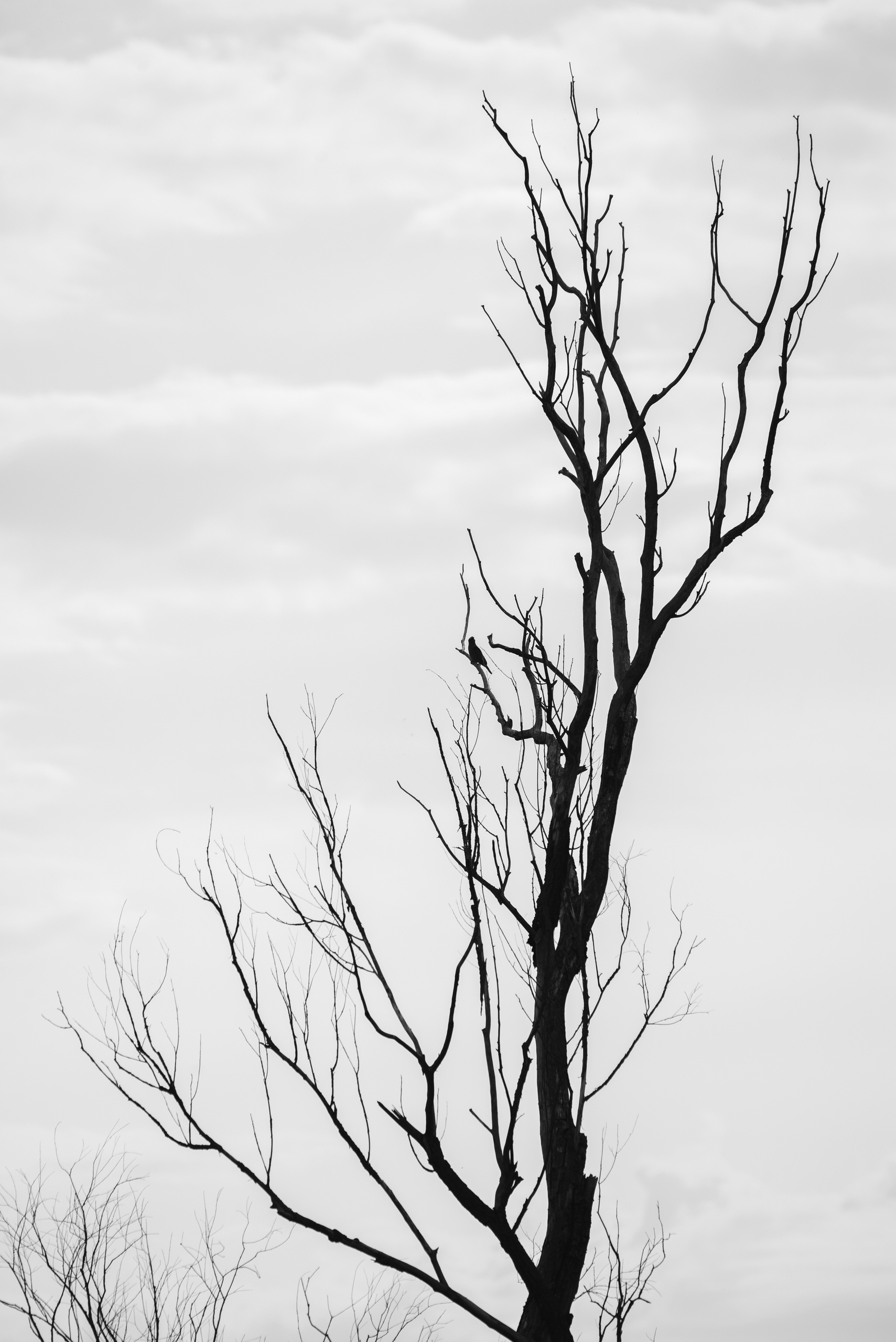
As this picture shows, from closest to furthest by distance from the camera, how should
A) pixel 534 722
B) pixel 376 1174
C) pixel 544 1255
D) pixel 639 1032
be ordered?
pixel 376 1174 → pixel 544 1255 → pixel 534 722 → pixel 639 1032

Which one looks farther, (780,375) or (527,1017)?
(527,1017)

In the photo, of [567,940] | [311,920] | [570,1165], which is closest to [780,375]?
[567,940]

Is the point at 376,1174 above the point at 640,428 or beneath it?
beneath

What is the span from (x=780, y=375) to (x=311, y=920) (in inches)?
96.9

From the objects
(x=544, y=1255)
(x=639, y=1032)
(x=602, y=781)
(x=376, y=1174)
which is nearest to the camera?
(x=376, y=1174)

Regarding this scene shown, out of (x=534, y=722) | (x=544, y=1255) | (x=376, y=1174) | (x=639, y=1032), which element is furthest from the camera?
(x=639, y=1032)

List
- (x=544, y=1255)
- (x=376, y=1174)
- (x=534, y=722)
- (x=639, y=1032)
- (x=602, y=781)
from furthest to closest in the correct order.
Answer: (x=639, y=1032), (x=534, y=722), (x=602, y=781), (x=544, y=1255), (x=376, y=1174)

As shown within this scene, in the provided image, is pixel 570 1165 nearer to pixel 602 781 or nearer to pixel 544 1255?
pixel 544 1255

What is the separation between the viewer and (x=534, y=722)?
5328mm

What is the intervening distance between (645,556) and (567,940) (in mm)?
1361

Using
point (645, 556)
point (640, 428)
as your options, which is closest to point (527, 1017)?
point (645, 556)

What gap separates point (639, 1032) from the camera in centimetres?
586

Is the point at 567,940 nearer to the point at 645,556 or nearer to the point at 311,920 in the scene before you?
the point at 311,920

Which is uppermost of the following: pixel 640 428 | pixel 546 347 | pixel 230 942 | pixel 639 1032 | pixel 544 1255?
pixel 546 347
